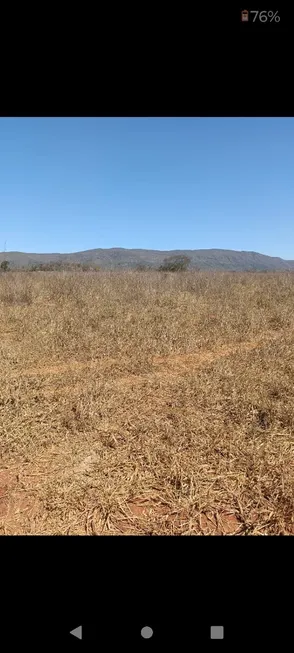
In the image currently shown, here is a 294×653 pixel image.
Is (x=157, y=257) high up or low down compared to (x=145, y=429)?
up

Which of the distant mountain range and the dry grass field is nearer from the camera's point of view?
the dry grass field

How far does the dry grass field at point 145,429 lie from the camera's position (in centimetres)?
191

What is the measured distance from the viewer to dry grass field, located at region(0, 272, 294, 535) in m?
1.91

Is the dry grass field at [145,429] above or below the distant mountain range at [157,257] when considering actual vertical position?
below

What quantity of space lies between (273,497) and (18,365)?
3235 mm

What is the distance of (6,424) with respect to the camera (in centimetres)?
276

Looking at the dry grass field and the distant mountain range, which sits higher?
the distant mountain range

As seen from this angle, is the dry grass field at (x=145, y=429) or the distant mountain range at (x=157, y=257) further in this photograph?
the distant mountain range at (x=157, y=257)

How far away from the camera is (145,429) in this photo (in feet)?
9.04

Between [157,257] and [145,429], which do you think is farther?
[157,257]
